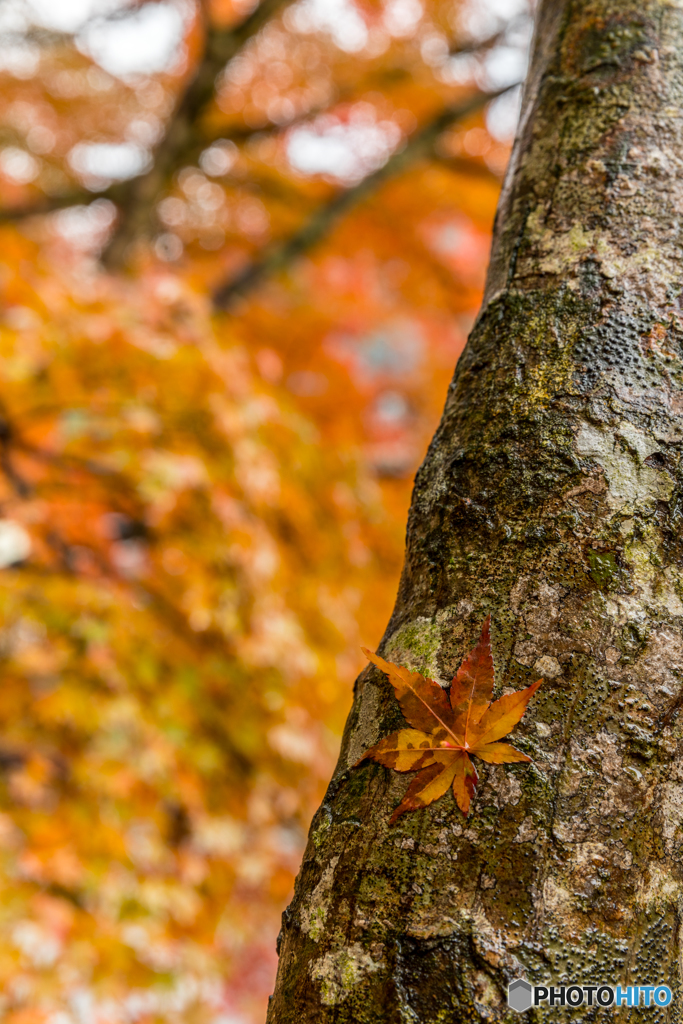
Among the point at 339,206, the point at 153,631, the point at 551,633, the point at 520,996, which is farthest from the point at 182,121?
the point at 520,996

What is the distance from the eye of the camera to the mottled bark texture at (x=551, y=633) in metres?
0.42

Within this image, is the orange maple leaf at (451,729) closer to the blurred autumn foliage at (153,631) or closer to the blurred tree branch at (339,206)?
the blurred autumn foliage at (153,631)

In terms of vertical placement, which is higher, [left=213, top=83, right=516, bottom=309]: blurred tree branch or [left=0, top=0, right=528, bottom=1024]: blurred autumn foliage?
[left=213, top=83, right=516, bottom=309]: blurred tree branch

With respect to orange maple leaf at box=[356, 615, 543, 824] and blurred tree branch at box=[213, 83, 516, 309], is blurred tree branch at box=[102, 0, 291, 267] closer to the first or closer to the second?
blurred tree branch at box=[213, 83, 516, 309]

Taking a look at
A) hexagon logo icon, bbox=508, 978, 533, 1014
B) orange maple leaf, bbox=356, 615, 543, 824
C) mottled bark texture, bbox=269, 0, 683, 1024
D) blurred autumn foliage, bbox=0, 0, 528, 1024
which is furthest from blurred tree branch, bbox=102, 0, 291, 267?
hexagon logo icon, bbox=508, 978, 533, 1014

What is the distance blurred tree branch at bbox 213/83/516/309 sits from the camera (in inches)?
160

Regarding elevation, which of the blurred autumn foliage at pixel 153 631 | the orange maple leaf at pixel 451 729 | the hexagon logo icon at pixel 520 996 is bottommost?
the hexagon logo icon at pixel 520 996

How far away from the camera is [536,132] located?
713 mm

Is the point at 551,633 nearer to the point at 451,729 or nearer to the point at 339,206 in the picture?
the point at 451,729

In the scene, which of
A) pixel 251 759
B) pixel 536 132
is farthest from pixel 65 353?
pixel 536 132

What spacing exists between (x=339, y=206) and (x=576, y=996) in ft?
14.3

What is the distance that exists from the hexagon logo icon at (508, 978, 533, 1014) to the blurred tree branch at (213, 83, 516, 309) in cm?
405

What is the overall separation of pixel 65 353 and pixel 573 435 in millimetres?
2212

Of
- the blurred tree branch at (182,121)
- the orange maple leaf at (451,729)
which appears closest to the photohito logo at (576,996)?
the orange maple leaf at (451,729)
